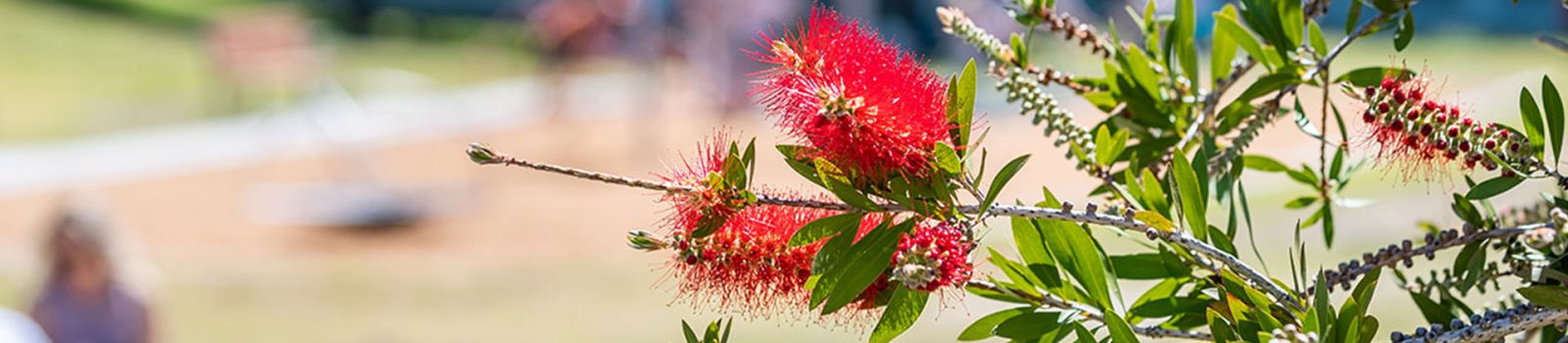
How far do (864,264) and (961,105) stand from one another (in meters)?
0.09

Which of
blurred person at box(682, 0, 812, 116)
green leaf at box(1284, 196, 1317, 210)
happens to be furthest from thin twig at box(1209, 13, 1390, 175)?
blurred person at box(682, 0, 812, 116)

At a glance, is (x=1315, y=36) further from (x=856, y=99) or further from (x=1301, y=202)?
(x=856, y=99)

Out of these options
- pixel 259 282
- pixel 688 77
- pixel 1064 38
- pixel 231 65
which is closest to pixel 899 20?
pixel 688 77

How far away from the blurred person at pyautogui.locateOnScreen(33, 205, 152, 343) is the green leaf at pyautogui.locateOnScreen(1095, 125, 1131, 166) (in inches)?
219

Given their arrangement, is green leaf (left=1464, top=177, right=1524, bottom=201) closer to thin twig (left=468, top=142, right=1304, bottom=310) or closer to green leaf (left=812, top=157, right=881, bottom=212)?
thin twig (left=468, top=142, right=1304, bottom=310)

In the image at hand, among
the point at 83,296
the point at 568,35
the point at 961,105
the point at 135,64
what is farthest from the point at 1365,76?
the point at 135,64

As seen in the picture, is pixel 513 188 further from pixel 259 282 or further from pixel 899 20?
pixel 899 20

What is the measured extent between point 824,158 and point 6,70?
58.5ft

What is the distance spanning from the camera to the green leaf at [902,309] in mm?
850

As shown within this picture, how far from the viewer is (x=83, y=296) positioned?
6.11 m

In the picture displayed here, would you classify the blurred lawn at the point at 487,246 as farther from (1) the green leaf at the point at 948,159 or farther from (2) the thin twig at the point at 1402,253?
(1) the green leaf at the point at 948,159

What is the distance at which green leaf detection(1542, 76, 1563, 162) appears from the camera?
3.01 ft

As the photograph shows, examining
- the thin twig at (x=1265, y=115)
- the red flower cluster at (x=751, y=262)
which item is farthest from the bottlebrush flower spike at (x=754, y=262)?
the thin twig at (x=1265, y=115)

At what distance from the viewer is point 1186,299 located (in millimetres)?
1011
